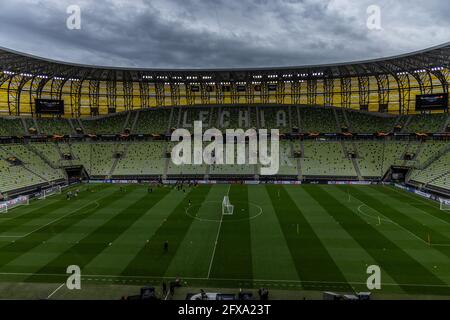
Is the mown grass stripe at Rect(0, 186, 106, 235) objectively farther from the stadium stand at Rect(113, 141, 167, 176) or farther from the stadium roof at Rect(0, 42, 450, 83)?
the stadium roof at Rect(0, 42, 450, 83)

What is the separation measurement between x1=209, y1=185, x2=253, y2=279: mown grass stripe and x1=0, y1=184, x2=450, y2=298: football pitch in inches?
3.8

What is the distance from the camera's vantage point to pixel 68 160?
250 ft

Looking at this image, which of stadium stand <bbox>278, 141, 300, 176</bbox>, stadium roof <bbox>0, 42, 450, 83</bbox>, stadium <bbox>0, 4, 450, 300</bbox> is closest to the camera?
stadium <bbox>0, 4, 450, 300</bbox>

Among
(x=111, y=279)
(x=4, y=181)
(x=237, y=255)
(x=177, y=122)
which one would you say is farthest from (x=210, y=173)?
(x=111, y=279)

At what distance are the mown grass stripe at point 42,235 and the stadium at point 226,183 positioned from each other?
25 centimetres

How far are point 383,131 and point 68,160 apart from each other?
75646 mm

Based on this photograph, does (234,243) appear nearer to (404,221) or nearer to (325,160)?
(404,221)

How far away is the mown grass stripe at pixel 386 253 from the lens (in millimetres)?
24672

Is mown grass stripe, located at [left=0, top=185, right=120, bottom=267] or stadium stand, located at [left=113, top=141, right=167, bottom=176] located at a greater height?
stadium stand, located at [left=113, top=141, right=167, bottom=176]

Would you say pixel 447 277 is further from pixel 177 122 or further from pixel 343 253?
pixel 177 122

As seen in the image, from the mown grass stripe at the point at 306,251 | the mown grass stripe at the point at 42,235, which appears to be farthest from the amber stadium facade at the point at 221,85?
the mown grass stripe at the point at 306,251

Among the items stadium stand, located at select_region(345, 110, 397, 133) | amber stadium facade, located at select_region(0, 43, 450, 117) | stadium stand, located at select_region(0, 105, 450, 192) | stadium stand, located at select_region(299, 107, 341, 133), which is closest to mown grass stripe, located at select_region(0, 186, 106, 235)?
stadium stand, located at select_region(0, 105, 450, 192)

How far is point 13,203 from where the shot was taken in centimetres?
4984

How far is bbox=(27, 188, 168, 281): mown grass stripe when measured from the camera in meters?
28.2
